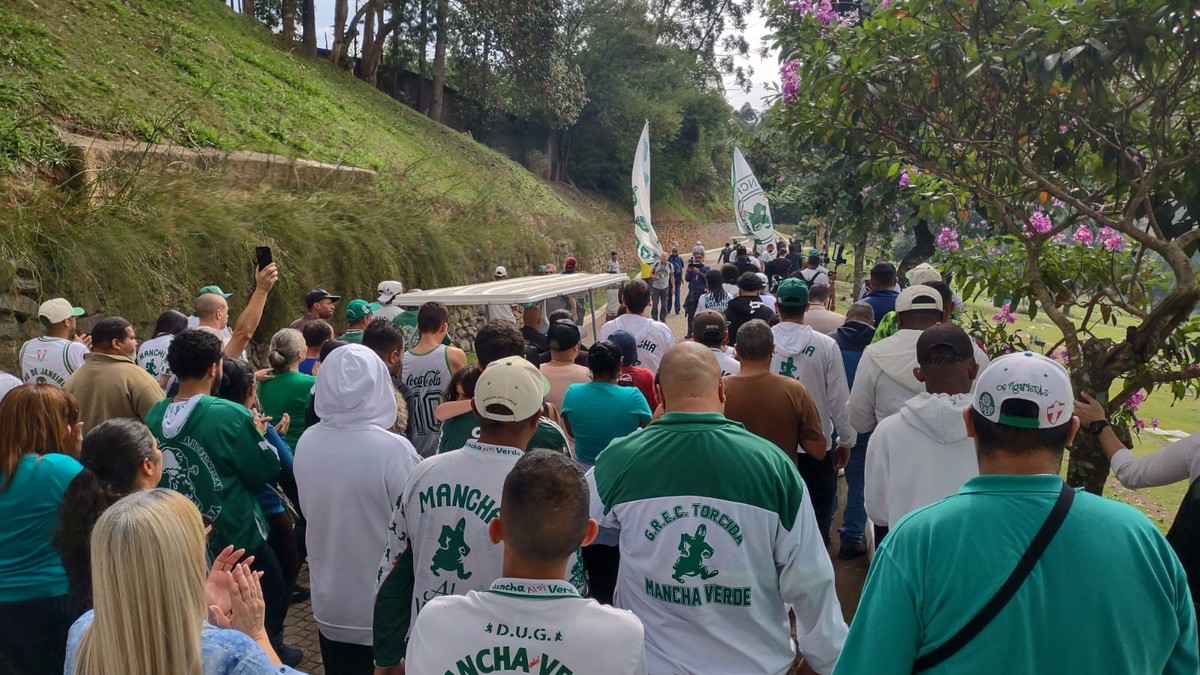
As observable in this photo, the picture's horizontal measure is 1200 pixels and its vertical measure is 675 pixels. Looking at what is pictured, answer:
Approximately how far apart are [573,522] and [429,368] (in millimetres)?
3797

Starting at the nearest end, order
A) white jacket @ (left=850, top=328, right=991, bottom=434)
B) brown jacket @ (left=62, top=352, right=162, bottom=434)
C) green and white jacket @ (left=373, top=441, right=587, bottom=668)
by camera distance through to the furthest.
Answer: green and white jacket @ (left=373, top=441, right=587, bottom=668), brown jacket @ (left=62, top=352, right=162, bottom=434), white jacket @ (left=850, top=328, right=991, bottom=434)

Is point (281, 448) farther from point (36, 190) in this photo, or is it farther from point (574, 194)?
point (574, 194)

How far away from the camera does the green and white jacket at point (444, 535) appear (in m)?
3.00

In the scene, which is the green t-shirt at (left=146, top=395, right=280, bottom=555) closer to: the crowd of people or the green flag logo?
the crowd of people

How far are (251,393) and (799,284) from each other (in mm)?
3637

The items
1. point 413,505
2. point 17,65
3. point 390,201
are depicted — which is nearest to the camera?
point 413,505

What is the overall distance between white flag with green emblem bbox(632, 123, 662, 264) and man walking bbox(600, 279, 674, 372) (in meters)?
4.43

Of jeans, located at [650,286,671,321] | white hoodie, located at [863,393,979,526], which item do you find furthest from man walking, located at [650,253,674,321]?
white hoodie, located at [863,393,979,526]

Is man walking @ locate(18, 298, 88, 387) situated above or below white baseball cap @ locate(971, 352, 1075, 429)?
below

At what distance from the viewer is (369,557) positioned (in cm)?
366

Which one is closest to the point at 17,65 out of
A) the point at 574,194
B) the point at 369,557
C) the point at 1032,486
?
the point at 369,557

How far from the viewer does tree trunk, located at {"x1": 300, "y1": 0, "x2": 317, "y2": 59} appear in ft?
90.7

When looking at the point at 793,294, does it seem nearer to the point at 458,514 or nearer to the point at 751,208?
the point at 458,514

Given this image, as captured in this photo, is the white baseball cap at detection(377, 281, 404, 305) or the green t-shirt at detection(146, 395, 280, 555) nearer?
the green t-shirt at detection(146, 395, 280, 555)
